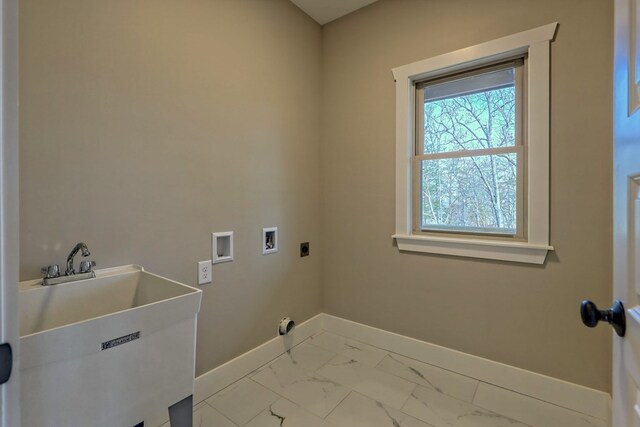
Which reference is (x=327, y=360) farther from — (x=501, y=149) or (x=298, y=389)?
(x=501, y=149)

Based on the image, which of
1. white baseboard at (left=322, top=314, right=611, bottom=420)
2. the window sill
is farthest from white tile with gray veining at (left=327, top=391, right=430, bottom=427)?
the window sill

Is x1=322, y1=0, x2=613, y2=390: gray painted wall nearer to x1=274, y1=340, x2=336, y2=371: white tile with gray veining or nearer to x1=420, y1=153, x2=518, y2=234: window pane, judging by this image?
x1=420, y1=153, x2=518, y2=234: window pane

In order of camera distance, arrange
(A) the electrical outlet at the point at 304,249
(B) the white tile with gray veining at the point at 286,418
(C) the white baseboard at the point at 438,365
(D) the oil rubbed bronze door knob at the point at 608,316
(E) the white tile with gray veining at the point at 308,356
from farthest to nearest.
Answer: (A) the electrical outlet at the point at 304,249 < (E) the white tile with gray veining at the point at 308,356 < (C) the white baseboard at the point at 438,365 < (B) the white tile with gray veining at the point at 286,418 < (D) the oil rubbed bronze door knob at the point at 608,316

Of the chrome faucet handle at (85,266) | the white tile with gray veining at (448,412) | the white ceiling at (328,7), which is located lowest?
the white tile with gray veining at (448,412)

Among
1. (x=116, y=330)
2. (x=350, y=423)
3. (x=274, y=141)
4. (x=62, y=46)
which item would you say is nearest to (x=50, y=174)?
(x=62, y=46)

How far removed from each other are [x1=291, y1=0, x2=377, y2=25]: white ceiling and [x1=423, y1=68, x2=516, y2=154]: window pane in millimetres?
869

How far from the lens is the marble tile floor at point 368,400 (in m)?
1.50

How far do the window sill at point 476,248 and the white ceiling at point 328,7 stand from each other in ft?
5.90

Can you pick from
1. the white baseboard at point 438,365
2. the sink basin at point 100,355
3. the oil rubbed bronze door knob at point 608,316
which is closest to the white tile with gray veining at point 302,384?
the white baseboard at point 438,365

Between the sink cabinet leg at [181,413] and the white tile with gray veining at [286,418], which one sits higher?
the sink cabinet leg at [181,413]

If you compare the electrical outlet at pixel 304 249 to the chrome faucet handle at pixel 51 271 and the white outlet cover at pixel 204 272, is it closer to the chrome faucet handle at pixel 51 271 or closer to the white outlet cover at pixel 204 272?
the white outlet cover at pixel 204 272

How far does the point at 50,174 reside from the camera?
115cm

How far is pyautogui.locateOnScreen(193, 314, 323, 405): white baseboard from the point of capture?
1.65 metres

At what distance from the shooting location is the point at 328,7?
2.28 m
